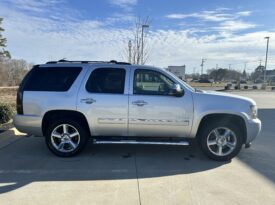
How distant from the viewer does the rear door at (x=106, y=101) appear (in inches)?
244

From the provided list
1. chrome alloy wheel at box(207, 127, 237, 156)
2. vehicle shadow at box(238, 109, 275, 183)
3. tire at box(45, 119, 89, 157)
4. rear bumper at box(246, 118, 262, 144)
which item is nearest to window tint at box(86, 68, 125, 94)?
tire at box(45, 119, 89, 157)

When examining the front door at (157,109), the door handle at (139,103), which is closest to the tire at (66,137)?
→ the front door at (157,109)

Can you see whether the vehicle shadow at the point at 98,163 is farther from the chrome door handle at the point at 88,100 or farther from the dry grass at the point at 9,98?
the dry grass at the point at 9,98

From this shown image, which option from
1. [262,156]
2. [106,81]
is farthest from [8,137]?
[262,156]

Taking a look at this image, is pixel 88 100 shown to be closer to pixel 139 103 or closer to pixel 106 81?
pixel 106 81

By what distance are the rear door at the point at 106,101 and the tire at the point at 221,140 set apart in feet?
5.25

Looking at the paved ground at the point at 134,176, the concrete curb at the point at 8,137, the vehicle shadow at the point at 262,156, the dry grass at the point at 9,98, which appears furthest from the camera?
the dry grass at the point at 9,98

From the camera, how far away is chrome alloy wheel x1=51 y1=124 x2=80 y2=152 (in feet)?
20.8

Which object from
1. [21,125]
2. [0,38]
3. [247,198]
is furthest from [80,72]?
[0,38]

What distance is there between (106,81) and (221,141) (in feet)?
8.60

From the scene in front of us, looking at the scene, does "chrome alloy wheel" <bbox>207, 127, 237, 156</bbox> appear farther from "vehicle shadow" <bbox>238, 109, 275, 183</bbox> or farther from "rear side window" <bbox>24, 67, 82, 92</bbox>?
"rear side window" <bbox>24, 67, 82, 92</bbox>

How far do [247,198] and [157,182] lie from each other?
1369 millimetres

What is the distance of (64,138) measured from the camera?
20.9 feet

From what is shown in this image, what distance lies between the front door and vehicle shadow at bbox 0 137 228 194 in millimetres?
560
